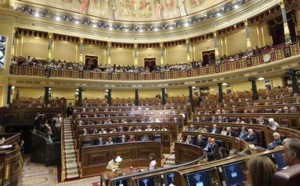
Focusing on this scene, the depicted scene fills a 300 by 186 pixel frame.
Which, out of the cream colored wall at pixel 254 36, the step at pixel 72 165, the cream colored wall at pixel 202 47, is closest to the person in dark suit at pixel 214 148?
the step at pixel 72 165

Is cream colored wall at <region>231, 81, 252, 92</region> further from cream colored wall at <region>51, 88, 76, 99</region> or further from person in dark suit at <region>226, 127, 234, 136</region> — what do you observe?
cream colored wall at <region>51, 88, 76, 99</region>

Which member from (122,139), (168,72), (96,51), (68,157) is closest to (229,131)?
(122,139)

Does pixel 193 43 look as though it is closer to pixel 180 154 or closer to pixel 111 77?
pixel 111 77

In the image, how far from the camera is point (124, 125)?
9516 mm

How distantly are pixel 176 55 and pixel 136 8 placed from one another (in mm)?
5777

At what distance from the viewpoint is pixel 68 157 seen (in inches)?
294

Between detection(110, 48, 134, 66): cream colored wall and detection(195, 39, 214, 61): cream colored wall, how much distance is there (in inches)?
249

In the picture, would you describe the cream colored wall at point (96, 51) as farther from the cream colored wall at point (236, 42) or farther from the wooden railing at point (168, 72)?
the cream colored wall at point (236, 42)

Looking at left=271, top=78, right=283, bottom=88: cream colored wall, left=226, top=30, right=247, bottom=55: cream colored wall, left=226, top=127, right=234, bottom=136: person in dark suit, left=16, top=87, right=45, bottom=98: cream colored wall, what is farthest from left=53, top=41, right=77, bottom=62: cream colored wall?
left=271, top=78, right=283, bottom=88: cream colored wall

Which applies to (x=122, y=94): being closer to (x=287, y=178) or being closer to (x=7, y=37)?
(x=7, y=37)

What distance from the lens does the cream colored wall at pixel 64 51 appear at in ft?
54.7

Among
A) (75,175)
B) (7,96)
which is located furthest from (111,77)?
(75,175)

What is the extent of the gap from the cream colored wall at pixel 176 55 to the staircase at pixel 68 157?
41.2ft

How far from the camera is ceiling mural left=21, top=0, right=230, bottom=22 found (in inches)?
632
